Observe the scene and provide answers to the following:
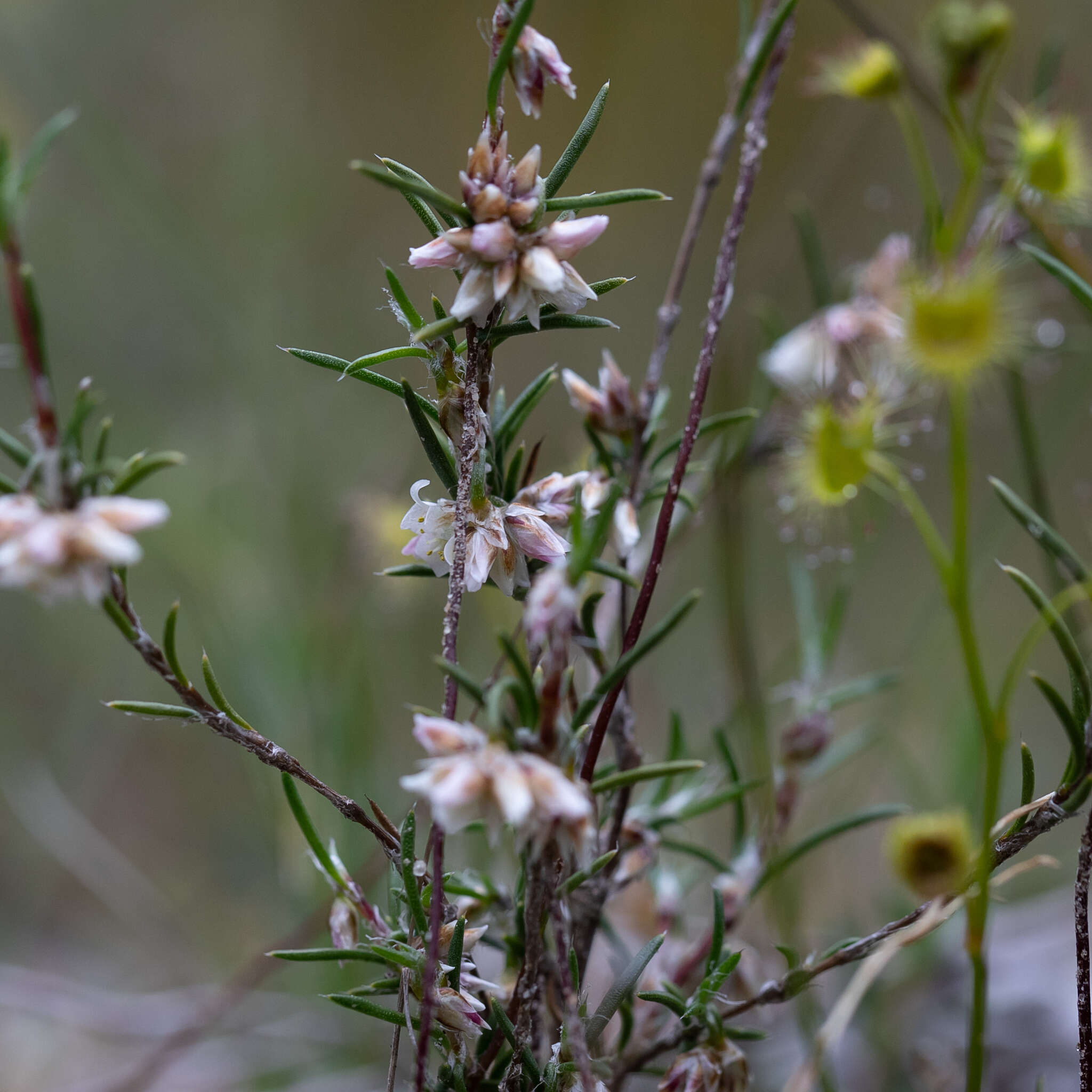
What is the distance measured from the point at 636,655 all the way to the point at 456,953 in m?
0.11

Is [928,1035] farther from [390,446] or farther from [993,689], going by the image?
[390,446]

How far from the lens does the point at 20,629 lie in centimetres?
158

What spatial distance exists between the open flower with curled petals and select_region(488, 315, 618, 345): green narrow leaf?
61 millimetres

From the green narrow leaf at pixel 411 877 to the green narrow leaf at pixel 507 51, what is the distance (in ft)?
0.69

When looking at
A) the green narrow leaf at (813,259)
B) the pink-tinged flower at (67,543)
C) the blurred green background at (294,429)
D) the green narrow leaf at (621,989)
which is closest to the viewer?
the pink-tinged flower at (67,543)

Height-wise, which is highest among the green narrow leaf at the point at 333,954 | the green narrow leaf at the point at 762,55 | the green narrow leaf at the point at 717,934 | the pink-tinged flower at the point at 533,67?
the green narrow leaf at the point at 762,55

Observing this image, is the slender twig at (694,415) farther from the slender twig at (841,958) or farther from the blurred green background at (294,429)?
the blurred green background at (294,429)

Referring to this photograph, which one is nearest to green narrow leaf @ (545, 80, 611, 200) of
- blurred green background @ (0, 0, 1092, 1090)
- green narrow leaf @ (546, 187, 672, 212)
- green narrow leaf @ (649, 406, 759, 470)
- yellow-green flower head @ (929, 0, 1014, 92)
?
green narrow leaf @ (546, 187, 672, 212)

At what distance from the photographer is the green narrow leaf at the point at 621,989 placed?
29cm

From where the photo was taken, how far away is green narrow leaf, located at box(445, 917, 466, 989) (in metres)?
0.26

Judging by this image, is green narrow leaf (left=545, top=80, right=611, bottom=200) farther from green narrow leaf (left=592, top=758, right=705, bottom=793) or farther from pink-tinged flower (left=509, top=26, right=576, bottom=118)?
green narrow leaf (left=592, top=758, right=705, bottom=793)

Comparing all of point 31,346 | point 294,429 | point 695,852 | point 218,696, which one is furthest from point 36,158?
point 294,429

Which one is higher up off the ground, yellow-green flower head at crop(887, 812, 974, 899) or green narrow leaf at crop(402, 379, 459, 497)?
green narrow leaf at crop(402, 379, 459, 497)

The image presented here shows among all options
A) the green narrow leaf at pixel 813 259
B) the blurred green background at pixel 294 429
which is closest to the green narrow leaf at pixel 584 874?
the green narrow leaf at pixel 813 259
